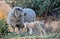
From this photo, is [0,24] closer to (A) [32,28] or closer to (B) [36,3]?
(A) [32,28]

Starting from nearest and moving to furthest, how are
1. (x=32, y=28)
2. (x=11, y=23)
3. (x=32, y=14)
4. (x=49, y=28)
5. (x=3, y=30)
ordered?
(x=3, y=30)
(x=32, y=28)
(x=11, y=23)
(x=32, y=14)
(x=49, y=28)

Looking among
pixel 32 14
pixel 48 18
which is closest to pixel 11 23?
pixel 32 14

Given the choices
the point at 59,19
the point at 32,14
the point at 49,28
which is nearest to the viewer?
the point at 32,14

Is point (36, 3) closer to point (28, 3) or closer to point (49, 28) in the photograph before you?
point (28, 3)

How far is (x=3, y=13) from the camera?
778 inches

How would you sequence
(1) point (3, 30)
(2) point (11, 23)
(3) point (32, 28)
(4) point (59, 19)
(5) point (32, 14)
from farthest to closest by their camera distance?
1. (4) point (59, 19)
2. (5) point (32, 14)
3. (2) point (11, 23)
4. (3) point (32, 28)
5. (1) point (3, 30)

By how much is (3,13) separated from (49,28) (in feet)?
A: 13.4

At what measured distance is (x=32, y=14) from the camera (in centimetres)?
1561

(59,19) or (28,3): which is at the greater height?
(28,3)

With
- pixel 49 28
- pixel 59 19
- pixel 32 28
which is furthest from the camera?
pixel 59 19

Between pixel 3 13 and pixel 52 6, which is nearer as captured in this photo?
pixel 52 6

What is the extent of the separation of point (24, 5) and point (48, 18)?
2017 mm

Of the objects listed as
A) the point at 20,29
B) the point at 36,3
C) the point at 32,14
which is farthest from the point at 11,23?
the point at 36,3

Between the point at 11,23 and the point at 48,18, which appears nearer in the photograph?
the point at 11,23
